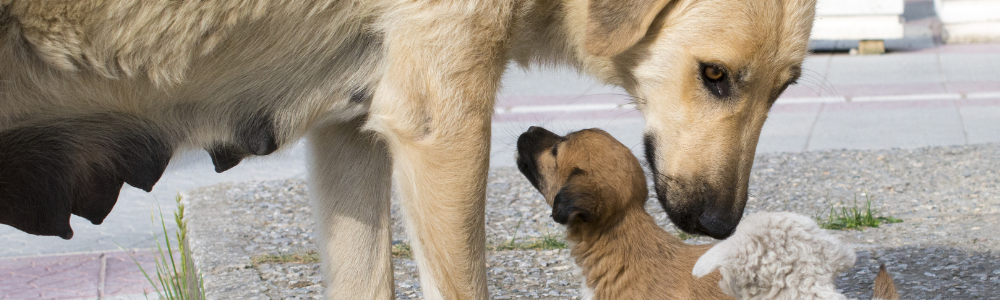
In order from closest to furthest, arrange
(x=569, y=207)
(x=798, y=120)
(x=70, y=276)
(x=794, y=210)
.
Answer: (x=569, y=207) < (x=70, y=276) < (x=794, y=210) < (x=798, y=120)

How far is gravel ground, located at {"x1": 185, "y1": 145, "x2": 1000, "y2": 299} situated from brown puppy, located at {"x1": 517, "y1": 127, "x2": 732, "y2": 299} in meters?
0.84

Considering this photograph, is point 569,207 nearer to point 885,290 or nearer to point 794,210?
point 885,290

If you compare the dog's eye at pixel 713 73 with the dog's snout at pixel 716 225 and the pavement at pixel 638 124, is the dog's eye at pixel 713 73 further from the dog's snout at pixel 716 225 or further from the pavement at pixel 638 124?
the pavement at pixel 638 124

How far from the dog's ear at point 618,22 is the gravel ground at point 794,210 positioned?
1538 mm

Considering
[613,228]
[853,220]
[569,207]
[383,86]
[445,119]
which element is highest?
[383,86]

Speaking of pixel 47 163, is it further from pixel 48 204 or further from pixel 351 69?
pixel 351 69

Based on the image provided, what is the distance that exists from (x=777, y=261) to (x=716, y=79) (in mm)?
609

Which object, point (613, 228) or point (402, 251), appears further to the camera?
point (402, 251)

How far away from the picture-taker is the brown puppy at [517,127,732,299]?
2947 mm

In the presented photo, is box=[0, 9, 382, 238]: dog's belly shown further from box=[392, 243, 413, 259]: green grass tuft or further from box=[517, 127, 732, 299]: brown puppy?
box=[392, 243, 413, 259]: green grass tuft

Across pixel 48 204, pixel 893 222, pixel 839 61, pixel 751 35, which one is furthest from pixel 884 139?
pixel 48 204

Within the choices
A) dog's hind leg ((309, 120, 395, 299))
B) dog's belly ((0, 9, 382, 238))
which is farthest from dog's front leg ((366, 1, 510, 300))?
dog's hind leg ((309, 120, 395, 299))

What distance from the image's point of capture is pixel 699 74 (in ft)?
8.93

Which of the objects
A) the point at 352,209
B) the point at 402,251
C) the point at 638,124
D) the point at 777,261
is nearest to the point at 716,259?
the point at 777,261
